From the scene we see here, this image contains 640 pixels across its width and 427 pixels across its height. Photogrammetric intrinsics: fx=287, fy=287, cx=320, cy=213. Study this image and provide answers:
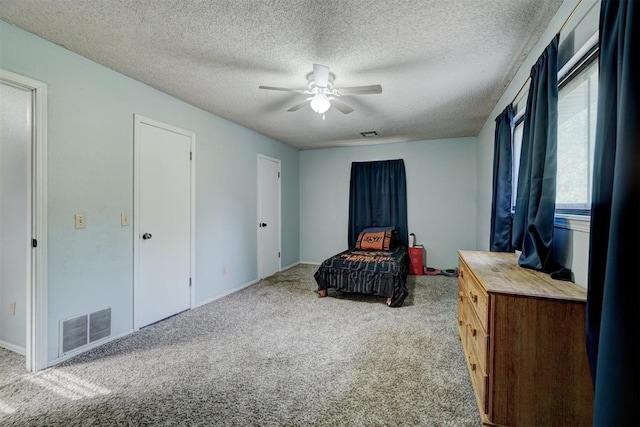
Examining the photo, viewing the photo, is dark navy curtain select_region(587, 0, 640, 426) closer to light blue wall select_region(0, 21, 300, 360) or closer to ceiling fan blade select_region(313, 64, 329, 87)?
ceiling fan blade select_region(313, 64, 329, 87)

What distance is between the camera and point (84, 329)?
238 cm

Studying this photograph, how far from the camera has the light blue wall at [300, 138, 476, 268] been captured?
511 centimetres

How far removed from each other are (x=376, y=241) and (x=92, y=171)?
3.85 meters

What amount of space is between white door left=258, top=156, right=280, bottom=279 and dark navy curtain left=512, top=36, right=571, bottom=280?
3.69m

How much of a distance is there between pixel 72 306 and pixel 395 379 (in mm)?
2573

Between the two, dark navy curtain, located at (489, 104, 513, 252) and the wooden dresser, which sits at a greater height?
dark navy curtain, located at (489, 104, 513, 252)

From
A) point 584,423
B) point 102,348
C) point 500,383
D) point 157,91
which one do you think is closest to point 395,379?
point 500,383

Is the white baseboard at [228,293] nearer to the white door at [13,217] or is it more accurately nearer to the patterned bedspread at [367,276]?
the patterned bedspread at [367,276]

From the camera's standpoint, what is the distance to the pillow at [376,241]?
478 cm

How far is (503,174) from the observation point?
286 cm

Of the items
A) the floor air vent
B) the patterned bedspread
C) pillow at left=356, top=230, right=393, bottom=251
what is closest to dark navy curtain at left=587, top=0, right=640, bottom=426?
the patterned bedspread

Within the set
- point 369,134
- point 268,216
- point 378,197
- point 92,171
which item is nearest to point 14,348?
point 92,171

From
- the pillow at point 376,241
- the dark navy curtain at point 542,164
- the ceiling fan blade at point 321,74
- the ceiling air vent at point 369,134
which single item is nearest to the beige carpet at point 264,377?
the dark navy curtain at point 542,164

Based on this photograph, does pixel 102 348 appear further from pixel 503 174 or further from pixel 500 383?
pixel 503 174
